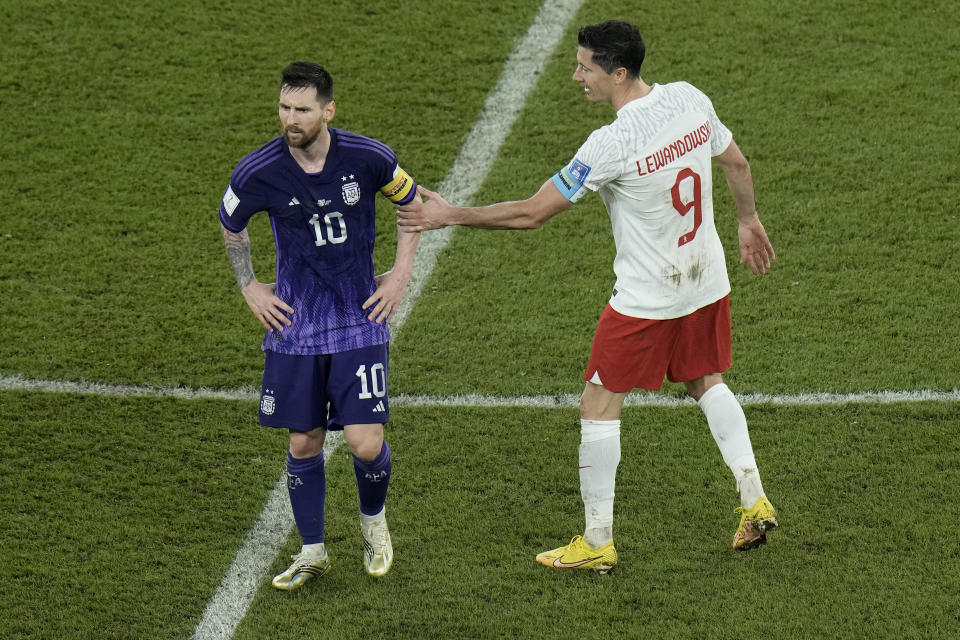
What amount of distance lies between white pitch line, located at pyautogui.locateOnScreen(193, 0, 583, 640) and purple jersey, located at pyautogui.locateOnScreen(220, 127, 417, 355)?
0.93 metres

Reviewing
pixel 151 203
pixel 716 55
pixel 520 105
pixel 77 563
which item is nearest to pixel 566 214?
pixel 520 105

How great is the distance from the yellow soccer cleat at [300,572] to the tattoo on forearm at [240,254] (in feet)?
3.55

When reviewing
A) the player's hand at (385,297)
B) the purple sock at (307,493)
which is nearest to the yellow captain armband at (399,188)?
the player's hand at (385,297)

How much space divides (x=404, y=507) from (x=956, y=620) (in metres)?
2.17

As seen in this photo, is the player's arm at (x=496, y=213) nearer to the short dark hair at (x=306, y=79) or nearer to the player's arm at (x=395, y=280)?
the player's arm at (x=395, y=280)

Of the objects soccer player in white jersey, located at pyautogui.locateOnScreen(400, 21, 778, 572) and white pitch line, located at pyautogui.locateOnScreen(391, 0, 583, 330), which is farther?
white pitch line, located at pyautogui.locateOnScreen(391, 0, 583, 330)

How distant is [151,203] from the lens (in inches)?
294

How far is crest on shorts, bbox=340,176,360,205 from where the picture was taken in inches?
179

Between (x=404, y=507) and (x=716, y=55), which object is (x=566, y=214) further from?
(x=404, y=507)

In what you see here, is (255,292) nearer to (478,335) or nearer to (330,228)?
(330,228)

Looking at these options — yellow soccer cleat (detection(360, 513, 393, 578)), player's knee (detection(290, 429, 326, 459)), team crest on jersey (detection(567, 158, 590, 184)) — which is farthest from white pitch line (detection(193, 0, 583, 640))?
team crest on jersey (detection(567, 158, 590, 184))

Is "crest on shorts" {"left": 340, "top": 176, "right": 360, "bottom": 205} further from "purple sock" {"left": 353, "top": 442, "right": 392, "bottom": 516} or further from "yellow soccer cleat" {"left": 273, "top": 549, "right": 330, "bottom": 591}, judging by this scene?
"yellow soccer cleat" {"left": 273, "top": 549, "right": 330, "bottom": 591}

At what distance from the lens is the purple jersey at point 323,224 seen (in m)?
4.51

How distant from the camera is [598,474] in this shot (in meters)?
4.88
